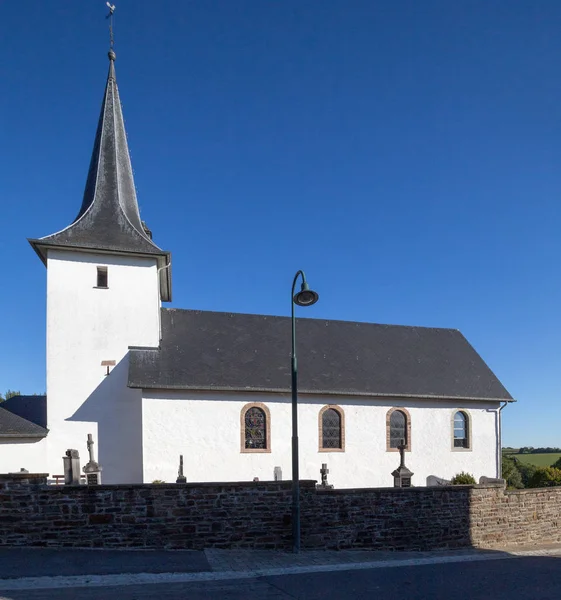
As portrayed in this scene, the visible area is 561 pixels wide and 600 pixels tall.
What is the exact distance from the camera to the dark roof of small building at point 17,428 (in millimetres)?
18547

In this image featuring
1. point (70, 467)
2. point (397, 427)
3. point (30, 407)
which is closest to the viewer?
point (70, 467)

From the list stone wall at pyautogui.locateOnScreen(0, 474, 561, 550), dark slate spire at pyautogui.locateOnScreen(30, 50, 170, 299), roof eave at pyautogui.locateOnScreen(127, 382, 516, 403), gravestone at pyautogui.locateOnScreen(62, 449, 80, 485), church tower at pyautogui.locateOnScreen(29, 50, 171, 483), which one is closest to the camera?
stone wall at pyautogui.locateOnScreen(0, 474, 561, 550)

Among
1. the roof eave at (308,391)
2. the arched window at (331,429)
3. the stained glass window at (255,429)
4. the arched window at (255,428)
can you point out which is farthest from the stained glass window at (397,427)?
the stained glass window at (255,429)

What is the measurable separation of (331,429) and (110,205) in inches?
494

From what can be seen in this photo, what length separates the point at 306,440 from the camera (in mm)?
21250

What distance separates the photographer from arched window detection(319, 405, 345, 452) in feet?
70.7

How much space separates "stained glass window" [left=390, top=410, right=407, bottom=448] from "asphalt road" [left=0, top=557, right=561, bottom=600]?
492 inches

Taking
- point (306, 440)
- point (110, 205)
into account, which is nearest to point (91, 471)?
point (306, 440)

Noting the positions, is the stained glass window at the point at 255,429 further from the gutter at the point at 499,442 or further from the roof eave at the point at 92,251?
the gutter at the point at 499,442

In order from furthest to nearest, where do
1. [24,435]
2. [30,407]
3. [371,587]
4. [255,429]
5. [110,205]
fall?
[110,205]
[30,407]
[255,429]
[24,435]
[371,587]

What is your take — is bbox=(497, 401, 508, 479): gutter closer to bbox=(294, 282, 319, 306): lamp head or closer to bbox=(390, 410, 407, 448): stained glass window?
bbox=(390, 410, 407, 448): stained glass window

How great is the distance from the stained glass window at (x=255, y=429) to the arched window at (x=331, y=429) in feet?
7.47

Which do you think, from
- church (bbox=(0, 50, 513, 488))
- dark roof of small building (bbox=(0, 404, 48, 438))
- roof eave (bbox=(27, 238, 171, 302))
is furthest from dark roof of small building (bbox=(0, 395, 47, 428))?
roof eave (bbox=(27, 238, 171, 302))

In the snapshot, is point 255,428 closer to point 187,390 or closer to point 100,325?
point 187,390
